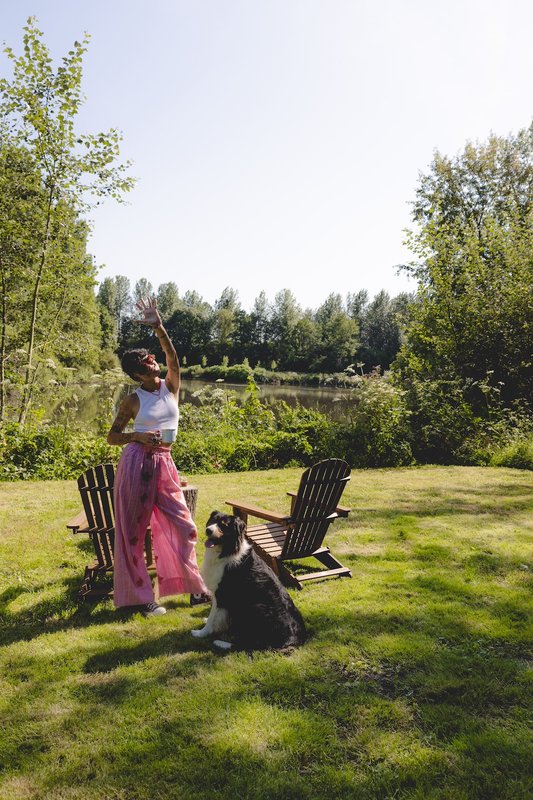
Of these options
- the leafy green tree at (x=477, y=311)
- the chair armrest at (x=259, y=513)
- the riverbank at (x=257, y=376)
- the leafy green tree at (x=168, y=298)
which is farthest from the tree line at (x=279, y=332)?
the chair armrest at (x=259, y=513)

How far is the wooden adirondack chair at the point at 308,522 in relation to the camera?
4.85 m

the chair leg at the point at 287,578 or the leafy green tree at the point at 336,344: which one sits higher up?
the leafy green tree at the point at 336,344

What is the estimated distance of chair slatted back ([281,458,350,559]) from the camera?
484 centimetres

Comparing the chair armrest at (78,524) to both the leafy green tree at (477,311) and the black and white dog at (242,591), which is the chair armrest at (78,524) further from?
the leafy green tree at (477,311)

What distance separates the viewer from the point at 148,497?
416 centimetres

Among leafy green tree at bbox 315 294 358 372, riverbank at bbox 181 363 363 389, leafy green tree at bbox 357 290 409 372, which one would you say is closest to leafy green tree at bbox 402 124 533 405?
riverbank at bbox 181 363 363 389

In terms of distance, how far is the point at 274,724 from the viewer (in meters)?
2.87

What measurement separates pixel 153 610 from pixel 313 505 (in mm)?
1713

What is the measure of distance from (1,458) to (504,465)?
1025cm

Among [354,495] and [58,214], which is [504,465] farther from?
[58,214]

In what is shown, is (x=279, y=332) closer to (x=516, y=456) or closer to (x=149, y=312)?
(x=516, y=456)

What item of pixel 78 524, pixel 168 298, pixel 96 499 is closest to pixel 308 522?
pixel 96 499

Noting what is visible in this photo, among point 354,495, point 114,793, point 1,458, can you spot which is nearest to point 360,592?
point 114,793

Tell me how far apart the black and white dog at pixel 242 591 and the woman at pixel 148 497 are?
1.99 ft
